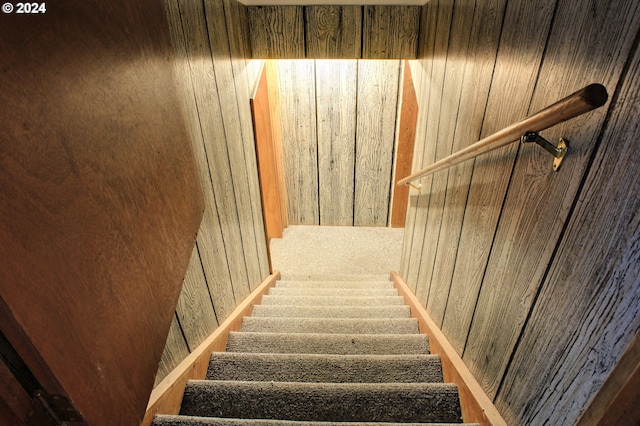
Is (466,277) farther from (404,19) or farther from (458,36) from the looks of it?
(404,19)

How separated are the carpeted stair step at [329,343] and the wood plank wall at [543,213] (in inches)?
8.5

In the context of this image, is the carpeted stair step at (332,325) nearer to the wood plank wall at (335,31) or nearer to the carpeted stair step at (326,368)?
the carpeted stair step at (326,368)

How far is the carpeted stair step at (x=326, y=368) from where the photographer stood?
1.27 m

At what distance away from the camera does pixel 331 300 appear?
2.26 meters

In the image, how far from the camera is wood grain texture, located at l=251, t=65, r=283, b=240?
2791mm

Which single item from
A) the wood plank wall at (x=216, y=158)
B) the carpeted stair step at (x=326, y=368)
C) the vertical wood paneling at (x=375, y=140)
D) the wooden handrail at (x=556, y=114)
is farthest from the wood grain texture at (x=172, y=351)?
the vertical wood paneling at (x=375, y=140)

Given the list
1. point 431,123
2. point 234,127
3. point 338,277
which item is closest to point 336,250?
point 338,277

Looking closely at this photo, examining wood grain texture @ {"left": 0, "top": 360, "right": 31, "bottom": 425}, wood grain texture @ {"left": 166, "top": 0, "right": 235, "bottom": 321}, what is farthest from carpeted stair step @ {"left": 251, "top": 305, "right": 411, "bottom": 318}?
wood grain texture @ {"left": 0, "top": 360, "right": 31, "bottom": 425}

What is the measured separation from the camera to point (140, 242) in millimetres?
697

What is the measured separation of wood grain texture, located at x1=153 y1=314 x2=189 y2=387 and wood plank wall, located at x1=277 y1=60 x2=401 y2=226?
2.72 m

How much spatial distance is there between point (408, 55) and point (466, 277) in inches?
64.8

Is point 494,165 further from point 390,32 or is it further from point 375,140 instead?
point 375,140

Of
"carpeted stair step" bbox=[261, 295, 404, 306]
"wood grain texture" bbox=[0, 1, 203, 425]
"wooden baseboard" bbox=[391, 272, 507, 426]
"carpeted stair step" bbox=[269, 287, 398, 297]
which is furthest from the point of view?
"carpeted stair step" bbox=[269, 287, 398, 297]

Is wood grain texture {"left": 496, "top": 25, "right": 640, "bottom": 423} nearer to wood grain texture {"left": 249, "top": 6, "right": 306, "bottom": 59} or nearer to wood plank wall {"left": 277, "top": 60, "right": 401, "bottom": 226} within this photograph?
wood grain texture {"left": 249, "top": 6, "right": 306, "bottom": 59}
